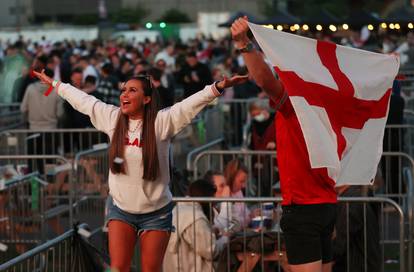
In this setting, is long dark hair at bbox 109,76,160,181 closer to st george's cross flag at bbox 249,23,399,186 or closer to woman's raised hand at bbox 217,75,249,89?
woman's raised hand at bbox 217,75,249,89

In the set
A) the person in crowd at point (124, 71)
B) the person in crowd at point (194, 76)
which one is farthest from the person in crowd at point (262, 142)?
the person in crowd at point (124, 71)

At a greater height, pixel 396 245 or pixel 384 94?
pixel 384 94

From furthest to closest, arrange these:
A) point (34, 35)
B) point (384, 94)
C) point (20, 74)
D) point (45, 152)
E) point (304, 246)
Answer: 1. point (34, 35)
2. point (20, 74)
3. point (45, 152)
4. point (384, 94)
5. point (304, 246)

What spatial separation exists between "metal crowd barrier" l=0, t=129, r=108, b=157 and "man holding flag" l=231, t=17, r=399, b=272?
7518 mm

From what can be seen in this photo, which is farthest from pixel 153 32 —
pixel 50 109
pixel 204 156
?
pixel 204 156

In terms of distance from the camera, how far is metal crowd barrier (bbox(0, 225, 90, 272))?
709 cm

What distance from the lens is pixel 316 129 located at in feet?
24.0

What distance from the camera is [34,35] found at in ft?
168

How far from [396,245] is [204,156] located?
2139 millimetres

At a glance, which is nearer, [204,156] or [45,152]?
[204,156]

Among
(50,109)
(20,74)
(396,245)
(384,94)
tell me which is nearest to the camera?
(384,94)

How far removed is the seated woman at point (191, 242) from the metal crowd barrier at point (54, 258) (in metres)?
1.09

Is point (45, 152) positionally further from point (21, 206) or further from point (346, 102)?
point (346, 102)

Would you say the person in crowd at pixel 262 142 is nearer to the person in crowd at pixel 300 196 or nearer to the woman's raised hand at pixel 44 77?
the woman's raised hand at pixel 44 77
